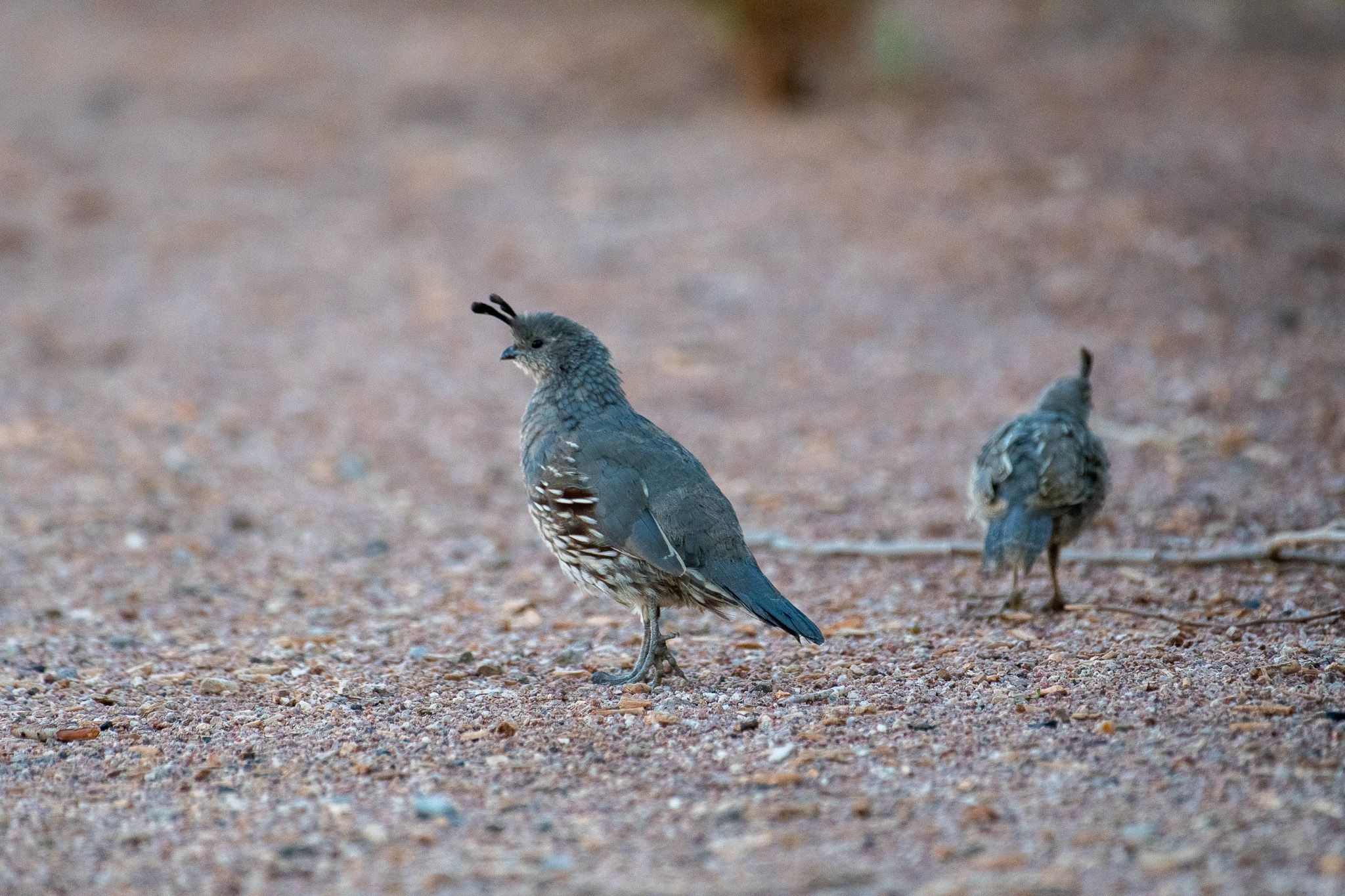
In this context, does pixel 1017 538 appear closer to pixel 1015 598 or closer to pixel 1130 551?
pixel 1015 598

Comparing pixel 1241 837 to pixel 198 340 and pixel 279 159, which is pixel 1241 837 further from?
pixel 279 159

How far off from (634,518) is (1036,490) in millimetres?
1682

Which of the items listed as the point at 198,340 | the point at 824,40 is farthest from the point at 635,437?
the point at 824,40

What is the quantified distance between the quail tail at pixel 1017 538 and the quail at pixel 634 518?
106 cm

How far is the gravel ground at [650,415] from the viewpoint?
3.77 metres

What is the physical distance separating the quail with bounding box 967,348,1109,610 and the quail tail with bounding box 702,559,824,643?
1081 millimetres

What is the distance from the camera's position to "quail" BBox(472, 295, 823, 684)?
5023 millimetres

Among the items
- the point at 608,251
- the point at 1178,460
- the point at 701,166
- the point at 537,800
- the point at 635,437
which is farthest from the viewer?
the point at 701,166

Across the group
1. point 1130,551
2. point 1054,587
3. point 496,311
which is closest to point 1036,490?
point 1054,587

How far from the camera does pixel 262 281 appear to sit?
1164 centimetres

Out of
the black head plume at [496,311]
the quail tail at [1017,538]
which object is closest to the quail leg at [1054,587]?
the quail tail at [1017,538]

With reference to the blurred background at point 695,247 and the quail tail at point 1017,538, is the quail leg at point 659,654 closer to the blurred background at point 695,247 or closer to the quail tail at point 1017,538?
the quail tail at point 1017,538

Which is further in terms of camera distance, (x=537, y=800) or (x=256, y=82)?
(x=256, y=82)

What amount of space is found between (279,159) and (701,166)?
14.2 feet
